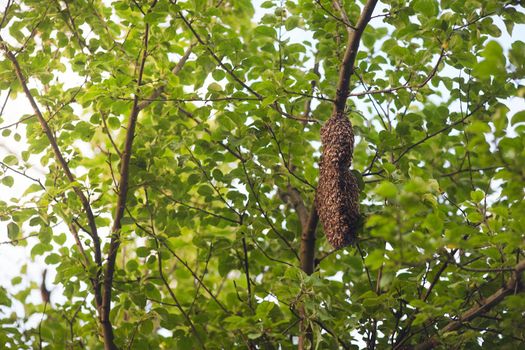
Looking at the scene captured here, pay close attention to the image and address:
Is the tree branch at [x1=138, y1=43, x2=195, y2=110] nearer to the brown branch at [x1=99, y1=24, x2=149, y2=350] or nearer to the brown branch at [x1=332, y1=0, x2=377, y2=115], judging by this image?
the brown branch at [x1=99, y1=24, x2=149, y2=350]

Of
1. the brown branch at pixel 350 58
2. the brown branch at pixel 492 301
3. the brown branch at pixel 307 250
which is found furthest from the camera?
the brown branch at pixel 307 250

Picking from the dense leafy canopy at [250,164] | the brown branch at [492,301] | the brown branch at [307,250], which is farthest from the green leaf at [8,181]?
the brown branch at [492,301]

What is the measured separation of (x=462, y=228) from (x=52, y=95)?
8.85ft

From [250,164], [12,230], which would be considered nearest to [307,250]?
[250,164]

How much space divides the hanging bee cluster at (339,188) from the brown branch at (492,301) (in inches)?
25.9

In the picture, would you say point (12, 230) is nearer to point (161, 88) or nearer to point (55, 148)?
point (55, 148)

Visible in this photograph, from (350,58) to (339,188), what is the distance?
0.71m

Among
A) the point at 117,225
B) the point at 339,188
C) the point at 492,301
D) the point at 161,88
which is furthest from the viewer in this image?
the point at 161,88

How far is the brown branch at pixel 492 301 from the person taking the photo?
9.12 feet

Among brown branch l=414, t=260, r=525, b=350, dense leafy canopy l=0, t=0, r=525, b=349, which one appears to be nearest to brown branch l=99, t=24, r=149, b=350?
dense leafy canopy l=0, t=0, r=525, b=349

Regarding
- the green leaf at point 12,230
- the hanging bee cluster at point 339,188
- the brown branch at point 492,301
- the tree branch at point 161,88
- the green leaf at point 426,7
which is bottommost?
the brown branch at point 492,301

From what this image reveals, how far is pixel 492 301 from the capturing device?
3008 millimetres

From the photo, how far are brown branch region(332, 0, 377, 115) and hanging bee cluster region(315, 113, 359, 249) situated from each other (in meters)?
0.17

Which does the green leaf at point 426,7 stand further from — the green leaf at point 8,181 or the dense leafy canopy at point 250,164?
the green leaf at point 8,181
